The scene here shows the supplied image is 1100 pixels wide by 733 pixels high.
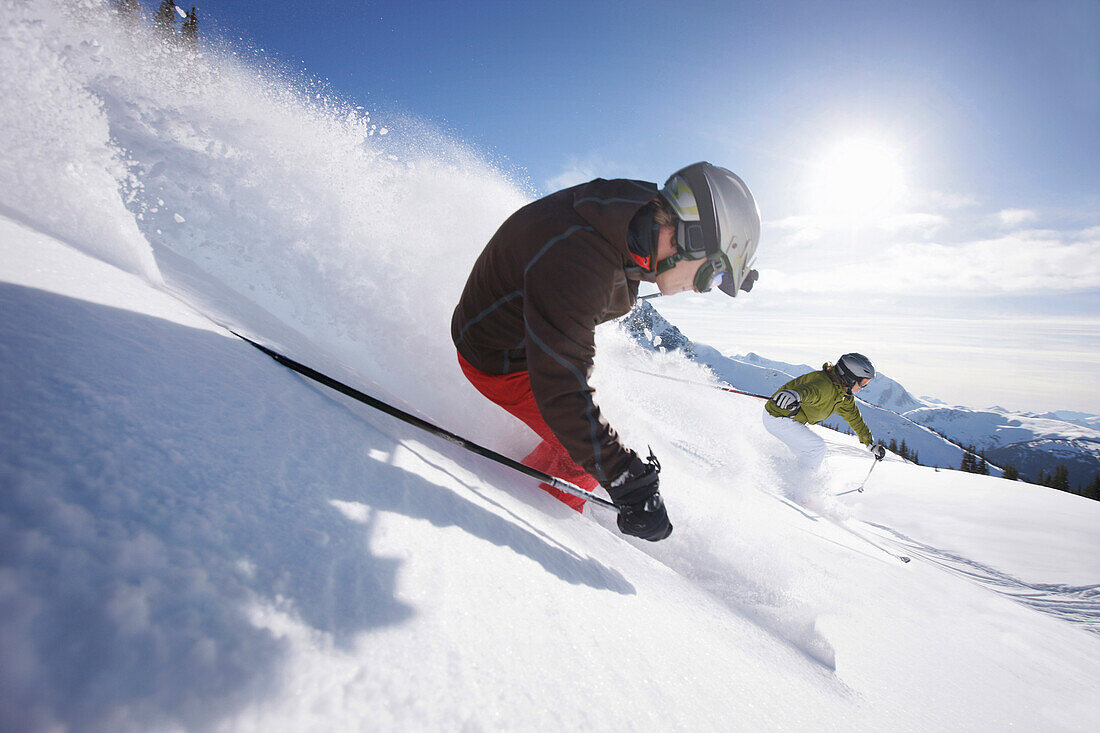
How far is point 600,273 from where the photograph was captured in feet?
6.25

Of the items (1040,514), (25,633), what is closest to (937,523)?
(1040,514)

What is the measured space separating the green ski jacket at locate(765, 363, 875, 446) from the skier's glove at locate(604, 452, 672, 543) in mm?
6196

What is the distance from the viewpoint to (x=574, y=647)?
112 centimetres

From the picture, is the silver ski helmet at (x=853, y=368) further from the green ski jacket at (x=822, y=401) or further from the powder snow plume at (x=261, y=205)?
the powder snow plume at (x=261, y=205)

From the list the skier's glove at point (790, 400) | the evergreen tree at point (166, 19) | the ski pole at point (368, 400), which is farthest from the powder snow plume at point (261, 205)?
the evergreen tree at point (166, 19)

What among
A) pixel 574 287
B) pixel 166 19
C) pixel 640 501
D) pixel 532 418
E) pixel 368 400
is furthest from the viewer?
pixel 166 19

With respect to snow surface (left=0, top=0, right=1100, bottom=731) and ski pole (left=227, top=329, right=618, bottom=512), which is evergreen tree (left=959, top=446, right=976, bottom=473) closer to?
snow surface (left=0, top=0, right=1100, bottom=731)

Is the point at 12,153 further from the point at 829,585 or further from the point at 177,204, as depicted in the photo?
the point at 829,585

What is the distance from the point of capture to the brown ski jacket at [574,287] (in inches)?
73.2

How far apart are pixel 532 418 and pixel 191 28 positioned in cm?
5131

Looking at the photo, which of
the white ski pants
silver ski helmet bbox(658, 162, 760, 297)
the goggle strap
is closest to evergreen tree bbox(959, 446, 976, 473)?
the white ski pants

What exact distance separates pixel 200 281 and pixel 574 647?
4017 millimetres

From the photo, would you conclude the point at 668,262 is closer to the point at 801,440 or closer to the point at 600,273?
the point at 600,273

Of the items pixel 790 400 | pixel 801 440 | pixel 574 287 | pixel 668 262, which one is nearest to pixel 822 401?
pixel 790 400
